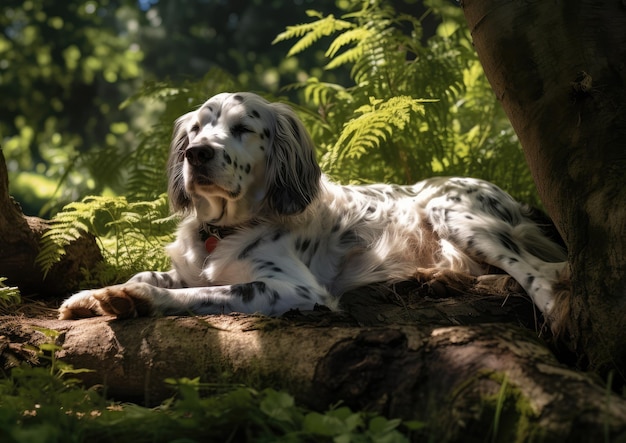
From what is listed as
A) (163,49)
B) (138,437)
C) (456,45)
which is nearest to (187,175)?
(138,437)

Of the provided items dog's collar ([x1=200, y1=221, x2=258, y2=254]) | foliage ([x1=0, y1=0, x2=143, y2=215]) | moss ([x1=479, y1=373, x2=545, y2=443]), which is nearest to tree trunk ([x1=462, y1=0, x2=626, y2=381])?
moss ([x1=479, y1=373, x2=545, y2=443])

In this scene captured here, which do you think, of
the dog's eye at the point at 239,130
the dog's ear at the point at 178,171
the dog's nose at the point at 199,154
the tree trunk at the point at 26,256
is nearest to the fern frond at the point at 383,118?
the dog's eye at the point at 239,130

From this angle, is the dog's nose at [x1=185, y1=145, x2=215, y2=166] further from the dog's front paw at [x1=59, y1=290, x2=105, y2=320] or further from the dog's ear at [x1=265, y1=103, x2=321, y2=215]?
the dog's front paw at [x1=59, y1=290, x2=105, y2=320]

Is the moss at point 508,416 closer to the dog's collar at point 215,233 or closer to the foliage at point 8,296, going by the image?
the dog's collar at point 215,233

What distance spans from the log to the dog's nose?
982 mm

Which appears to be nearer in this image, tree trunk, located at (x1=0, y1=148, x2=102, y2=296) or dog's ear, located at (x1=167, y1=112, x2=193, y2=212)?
tree trunk, located at (x1=0, y1=148, x2=102, y2=296)

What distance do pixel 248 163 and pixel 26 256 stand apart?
4.75 ft

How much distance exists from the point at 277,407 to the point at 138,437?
1.40 ft

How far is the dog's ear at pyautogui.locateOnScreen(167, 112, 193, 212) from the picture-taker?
4457 millimetres

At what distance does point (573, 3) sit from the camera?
3441mm

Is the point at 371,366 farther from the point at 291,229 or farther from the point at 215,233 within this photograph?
the point at 215,233

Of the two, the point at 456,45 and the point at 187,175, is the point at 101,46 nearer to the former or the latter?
the point at 456,45

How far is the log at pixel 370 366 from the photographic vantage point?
2127mm

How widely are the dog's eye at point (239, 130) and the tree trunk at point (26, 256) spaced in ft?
4.29
